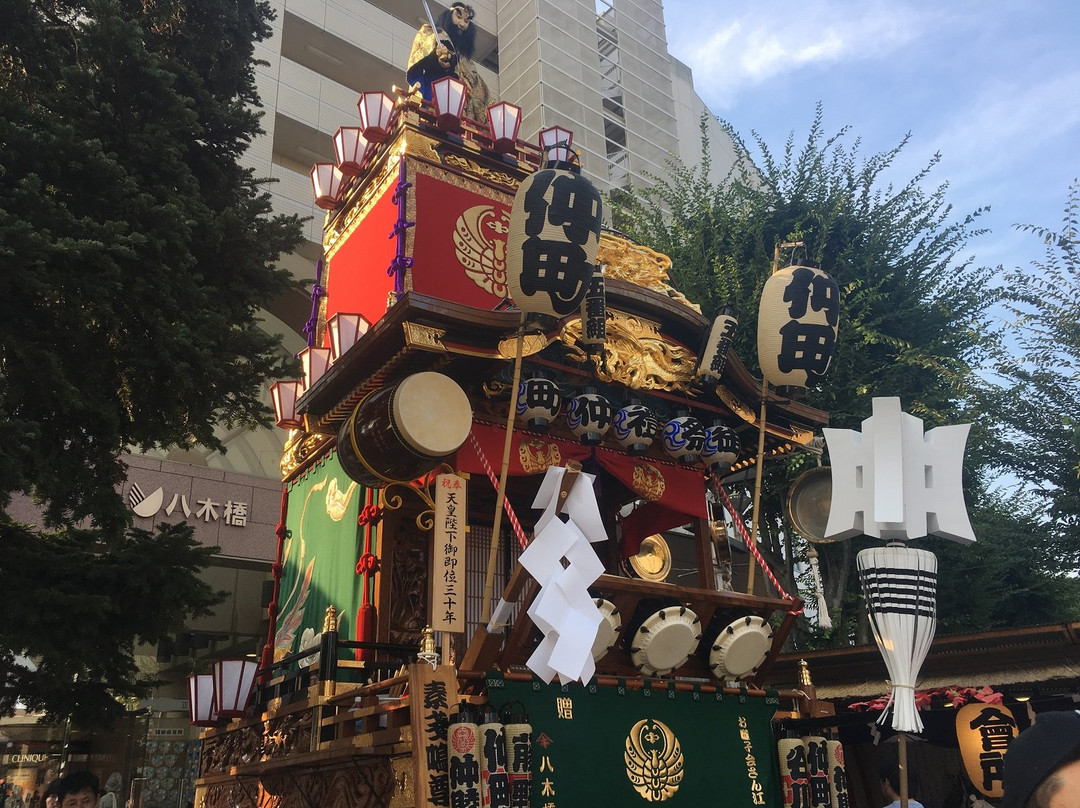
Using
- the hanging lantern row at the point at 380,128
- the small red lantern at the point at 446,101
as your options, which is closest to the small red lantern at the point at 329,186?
the hanging lantern row at the point at 380,128

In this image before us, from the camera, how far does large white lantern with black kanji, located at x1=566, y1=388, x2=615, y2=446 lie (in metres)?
7.46

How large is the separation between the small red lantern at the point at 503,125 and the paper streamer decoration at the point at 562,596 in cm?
526

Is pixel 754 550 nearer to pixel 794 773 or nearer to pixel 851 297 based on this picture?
pixel 794 773

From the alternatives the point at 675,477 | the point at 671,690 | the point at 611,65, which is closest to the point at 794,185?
the point at 675,477

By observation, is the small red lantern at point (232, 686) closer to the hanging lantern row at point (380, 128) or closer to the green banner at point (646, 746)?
the green banner at point (646, 746)

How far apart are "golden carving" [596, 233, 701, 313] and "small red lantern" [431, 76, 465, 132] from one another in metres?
2.18

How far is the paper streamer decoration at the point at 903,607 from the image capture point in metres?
4.64

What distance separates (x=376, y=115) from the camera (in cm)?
962

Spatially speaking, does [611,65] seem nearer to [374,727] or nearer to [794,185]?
[794,185]

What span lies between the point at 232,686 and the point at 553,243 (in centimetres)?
503

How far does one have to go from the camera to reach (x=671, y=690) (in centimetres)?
655

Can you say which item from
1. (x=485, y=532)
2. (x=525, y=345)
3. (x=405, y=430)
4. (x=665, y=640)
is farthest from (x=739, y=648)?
(x=405, y=430)

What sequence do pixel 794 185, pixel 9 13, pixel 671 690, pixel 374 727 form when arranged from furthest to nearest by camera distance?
pixel 794 185, pixel 671 690, pixel 9 13, pixel 374 727

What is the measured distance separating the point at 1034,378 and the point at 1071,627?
14.3ft
